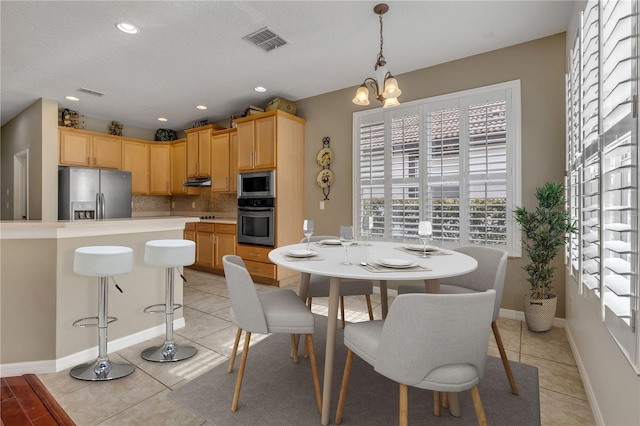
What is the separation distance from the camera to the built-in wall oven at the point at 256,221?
14.5 feet

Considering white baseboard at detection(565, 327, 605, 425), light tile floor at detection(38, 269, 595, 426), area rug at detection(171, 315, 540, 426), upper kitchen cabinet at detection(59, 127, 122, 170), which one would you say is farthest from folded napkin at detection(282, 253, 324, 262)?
upper kitchen cabinet at detection(59, 127, 122, 170)

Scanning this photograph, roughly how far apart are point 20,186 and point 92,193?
1.47m

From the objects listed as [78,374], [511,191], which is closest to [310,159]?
[511,191]

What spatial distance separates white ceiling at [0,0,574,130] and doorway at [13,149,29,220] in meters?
1.19

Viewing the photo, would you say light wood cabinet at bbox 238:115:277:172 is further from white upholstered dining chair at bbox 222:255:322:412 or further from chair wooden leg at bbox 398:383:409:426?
chair wooden leg at bbox 398:383:409:426

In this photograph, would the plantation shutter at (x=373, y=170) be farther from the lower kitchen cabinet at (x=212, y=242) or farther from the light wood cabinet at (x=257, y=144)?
the lower kitchen cabinet at (x=212, y=242)

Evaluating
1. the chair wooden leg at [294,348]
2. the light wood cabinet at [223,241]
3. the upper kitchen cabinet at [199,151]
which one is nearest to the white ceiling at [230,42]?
the upper kitchen cabinet at [199,151]

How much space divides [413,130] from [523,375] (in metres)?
2.57

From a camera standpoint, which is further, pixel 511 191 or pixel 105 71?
pixel 105 71

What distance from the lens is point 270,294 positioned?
2049 mm

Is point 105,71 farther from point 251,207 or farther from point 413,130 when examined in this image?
point 413,130

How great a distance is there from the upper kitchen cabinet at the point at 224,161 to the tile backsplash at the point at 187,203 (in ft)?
1.62

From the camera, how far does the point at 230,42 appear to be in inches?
121

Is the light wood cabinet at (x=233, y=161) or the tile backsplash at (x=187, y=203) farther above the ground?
the light wood cabinet at (x=233, y=161)
